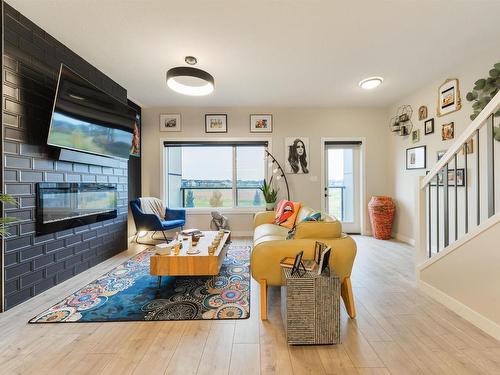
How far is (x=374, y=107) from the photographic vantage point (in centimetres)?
464

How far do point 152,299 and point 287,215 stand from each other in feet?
6.74

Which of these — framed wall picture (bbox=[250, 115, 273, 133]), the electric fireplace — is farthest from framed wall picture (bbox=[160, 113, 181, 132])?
the electric fireplace

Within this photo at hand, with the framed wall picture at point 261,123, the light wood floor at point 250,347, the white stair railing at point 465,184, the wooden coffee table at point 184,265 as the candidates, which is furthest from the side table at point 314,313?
the framed wall picture at point 261,123

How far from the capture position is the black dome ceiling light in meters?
2.68

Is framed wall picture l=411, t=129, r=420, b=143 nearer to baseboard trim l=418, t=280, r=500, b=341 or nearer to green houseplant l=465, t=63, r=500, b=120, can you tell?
green houseplant l=465, t=63, r=500, b=120

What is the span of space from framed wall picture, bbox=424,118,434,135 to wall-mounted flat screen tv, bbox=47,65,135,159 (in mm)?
4449

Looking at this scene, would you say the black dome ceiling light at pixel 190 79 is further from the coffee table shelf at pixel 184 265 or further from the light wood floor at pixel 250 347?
the light wood floor at pixel 250 347

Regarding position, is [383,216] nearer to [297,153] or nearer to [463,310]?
[297,153]

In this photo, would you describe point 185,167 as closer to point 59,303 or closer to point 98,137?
point 98,137

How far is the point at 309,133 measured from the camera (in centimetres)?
467

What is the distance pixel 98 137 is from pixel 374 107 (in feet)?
15.6

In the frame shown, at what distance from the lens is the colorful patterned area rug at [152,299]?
185cm

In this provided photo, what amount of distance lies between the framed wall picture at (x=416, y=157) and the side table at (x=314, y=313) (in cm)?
331

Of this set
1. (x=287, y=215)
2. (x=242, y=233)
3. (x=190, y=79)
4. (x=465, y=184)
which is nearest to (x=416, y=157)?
(x=465, y=184)
